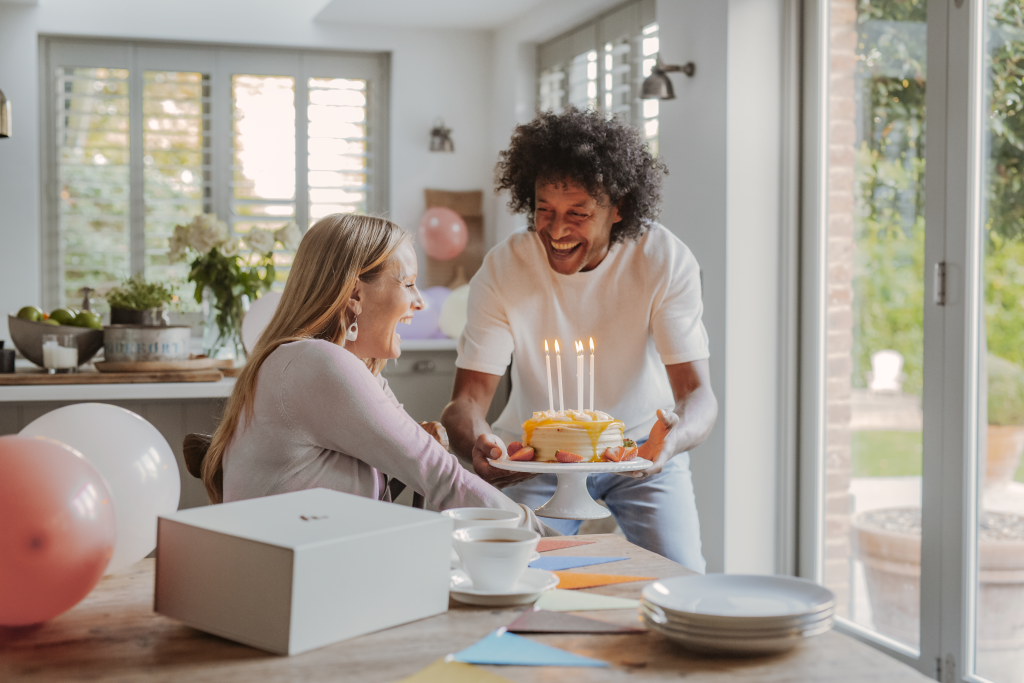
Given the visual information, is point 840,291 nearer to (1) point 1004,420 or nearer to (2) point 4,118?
(1) point 1004,420

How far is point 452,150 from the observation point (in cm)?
555

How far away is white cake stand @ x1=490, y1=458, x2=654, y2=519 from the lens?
158 cm

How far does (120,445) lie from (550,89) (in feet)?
13.5

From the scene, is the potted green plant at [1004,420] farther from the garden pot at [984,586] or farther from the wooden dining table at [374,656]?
the wooden dining table at [374,656]

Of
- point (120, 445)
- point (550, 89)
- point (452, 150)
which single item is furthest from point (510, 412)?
point (452, 150)

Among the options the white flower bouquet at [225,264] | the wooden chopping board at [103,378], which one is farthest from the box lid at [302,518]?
the white flower bouquet at [225,264]

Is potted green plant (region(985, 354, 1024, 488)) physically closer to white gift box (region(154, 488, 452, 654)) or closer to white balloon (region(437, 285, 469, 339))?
white gift box (region(154, 488, 452, 654))

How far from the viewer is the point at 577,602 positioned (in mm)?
1041

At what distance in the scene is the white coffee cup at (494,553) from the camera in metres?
1.01

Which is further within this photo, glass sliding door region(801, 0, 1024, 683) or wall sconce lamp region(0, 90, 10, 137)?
wall sconce lamp region(0, 90, 10, 137)

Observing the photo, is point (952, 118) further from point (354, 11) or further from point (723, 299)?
point (354, 11)

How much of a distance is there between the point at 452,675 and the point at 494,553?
193mm

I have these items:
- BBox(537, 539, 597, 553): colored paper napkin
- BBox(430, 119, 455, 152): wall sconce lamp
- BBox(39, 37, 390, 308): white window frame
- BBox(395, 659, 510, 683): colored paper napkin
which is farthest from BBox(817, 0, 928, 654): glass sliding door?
BBox(39, 37, 390, 308): white window frame

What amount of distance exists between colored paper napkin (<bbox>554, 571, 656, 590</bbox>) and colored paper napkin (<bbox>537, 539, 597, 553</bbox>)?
0.14 m
